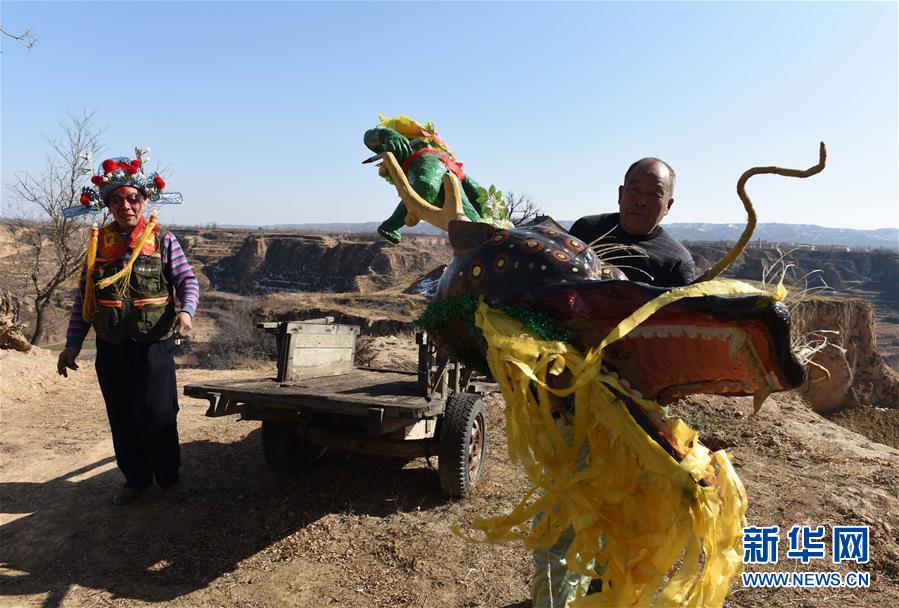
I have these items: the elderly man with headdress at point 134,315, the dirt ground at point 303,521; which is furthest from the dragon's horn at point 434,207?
the elderly man with headdress at point 134,315

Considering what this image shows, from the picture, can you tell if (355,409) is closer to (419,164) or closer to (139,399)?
(139,399)

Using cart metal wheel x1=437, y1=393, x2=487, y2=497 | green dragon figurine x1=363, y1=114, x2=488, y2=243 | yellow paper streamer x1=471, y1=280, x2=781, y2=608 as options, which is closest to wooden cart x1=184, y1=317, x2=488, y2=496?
cart metal wheel x1=437, y1=393, x2=487, y2=497

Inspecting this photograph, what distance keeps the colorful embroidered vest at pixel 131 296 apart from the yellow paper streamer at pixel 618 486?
312 cm

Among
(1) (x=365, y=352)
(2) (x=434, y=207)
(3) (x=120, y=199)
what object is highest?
(3) (x=120, y=199)

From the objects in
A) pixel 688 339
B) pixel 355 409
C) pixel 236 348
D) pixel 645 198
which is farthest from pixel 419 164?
pixel 236 348

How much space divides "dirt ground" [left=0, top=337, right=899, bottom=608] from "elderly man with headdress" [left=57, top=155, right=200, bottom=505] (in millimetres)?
476

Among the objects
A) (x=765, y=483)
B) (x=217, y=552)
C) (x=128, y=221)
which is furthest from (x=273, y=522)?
(x=765, y=483)

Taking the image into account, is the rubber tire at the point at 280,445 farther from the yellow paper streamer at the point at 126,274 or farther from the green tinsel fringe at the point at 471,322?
the green tinsel fringe at the point at 471,322

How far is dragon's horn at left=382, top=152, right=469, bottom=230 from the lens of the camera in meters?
1.88

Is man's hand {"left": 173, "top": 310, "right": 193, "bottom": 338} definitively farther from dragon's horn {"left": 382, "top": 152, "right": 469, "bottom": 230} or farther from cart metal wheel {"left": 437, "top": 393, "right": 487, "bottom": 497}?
dragon's horn {"left": 382, "top": 152, "right": 469, "bottom": 230}

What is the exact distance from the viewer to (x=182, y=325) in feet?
11.9

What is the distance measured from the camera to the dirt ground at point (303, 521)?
3.14m

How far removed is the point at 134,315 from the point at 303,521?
1760 mm

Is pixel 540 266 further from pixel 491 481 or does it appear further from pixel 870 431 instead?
pixel 870 431
